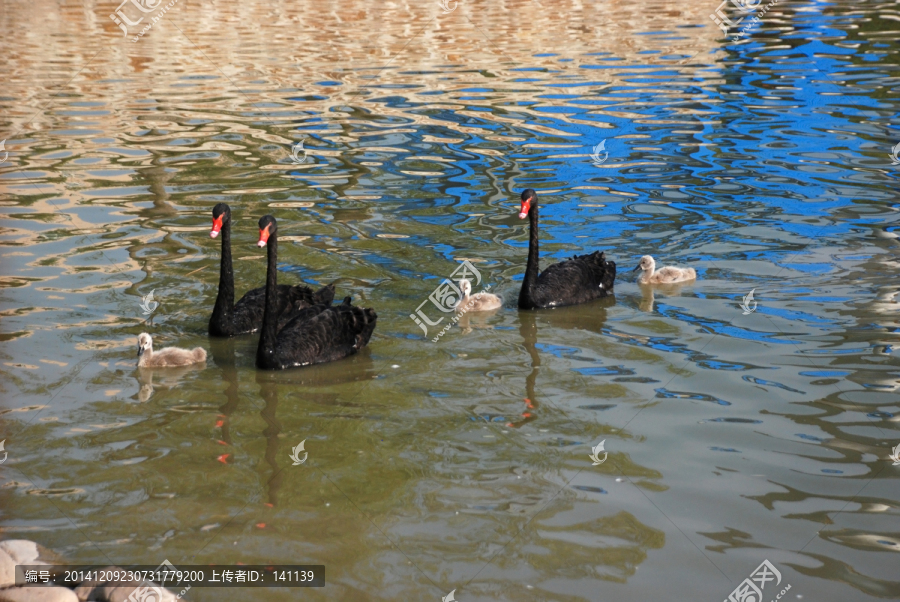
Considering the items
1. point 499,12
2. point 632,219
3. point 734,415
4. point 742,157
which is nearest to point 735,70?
point 742,157

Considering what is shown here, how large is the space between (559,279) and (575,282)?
0.14 metres

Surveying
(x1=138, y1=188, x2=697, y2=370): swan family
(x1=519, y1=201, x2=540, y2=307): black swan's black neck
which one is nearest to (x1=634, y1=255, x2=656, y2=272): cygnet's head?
(x1=138, y1=188, x2=697, y2=370): swan family

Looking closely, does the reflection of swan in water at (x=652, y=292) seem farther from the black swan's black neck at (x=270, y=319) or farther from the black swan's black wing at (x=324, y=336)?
the black swan's black neck at (x=270, y=319)

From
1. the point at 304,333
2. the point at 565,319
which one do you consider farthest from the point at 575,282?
the point at 304,333

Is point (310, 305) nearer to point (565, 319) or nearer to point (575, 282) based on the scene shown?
point (565, 319)

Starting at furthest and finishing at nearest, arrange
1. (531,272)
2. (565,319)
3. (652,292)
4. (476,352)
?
1. (652,292)
2. (531,272)
3. (565,319)
4. (476,352)

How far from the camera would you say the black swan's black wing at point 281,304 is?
771cm

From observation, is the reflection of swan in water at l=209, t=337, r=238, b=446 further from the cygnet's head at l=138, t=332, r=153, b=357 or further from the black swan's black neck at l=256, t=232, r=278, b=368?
the cygnet's head at l=138, t=332, r=153, b=357

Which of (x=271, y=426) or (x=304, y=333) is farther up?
(x=304, y=333)

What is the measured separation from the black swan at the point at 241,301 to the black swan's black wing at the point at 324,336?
0.47m

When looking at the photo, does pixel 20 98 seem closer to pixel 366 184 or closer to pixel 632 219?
pixel 366 184

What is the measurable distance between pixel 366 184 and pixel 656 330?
5.51m

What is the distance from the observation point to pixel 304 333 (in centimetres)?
702

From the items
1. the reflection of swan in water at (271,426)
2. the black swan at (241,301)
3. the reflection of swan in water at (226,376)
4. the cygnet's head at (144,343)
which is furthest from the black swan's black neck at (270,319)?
the cygnet's head at (144,343)
